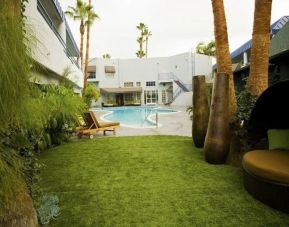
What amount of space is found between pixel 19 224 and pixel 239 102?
511cm

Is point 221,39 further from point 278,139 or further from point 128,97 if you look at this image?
point 128,97

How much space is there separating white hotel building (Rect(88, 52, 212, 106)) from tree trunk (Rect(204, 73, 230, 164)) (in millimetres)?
31214

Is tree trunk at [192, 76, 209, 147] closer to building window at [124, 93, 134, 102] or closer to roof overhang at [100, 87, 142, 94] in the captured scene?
roof overhang at [100, 87, 142, 94]

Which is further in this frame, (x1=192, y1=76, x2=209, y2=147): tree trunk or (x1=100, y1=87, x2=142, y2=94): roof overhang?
(x1=100, y1=87, x2=142, y2=94): roof overhang

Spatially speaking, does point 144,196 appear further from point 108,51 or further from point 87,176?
point 108,51

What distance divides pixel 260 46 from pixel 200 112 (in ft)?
7.88

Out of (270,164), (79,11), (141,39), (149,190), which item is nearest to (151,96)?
(141,39)

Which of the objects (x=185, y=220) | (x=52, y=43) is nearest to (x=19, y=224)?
(x=185, y=220)

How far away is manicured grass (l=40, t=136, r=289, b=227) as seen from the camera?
354cm

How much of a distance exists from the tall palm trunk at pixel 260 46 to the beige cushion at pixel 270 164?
1781 millimetres

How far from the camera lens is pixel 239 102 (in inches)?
248

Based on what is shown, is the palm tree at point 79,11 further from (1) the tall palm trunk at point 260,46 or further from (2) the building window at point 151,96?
(1) the tall palm trunk at point 260,46

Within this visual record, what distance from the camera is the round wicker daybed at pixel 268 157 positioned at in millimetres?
3693

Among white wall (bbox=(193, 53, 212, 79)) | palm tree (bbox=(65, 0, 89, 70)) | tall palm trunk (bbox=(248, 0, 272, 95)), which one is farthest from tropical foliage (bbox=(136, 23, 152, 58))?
tall palm trunk (bbox=(248, 0, 272, 95))
